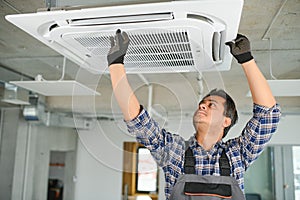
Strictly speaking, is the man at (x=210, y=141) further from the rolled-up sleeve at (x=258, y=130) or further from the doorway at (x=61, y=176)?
the doorway at (x=61, y=176)

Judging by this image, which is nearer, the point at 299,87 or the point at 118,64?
the point at 118,64

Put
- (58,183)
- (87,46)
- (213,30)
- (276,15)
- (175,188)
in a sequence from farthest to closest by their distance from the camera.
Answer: (58,183)
(276,15)
(175,188)
(87,46)
(213,30)

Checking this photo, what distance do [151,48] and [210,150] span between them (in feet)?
1.75

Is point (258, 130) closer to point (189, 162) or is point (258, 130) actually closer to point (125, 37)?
point (189, 162)

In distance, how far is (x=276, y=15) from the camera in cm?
248

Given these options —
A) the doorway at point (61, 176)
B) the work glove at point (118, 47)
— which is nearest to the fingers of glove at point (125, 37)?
the work glove at point (118, 47)

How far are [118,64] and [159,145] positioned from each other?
0.39m

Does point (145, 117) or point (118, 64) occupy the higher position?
point (118, 64)

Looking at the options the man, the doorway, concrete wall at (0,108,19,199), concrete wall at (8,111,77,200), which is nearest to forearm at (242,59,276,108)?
the man

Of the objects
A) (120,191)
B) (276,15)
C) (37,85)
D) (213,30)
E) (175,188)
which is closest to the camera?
(213,30)

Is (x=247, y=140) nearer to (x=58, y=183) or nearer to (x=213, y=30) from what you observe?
(x=213, y=30)

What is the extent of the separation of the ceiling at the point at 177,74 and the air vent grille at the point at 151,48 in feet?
0.23

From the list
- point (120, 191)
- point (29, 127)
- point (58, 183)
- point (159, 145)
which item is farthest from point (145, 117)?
point (58, 183)

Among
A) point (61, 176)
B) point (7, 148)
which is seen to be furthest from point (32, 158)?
point (61, 176)
